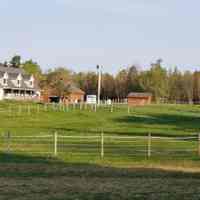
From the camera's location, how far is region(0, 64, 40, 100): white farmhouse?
118875mm

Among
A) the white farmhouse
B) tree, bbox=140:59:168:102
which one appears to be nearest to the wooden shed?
tree, bbox=140:59:168:102

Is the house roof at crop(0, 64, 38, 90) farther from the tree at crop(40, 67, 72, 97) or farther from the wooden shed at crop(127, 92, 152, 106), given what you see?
the wooden shed at crop(127, 92, 152, 106)

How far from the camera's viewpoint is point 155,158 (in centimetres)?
2950

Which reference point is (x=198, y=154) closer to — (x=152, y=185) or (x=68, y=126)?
(x=152, y=185)

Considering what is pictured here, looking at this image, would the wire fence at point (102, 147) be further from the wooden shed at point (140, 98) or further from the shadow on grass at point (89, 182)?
the wooden shed at point (140, 98)

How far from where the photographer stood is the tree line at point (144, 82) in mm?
160625

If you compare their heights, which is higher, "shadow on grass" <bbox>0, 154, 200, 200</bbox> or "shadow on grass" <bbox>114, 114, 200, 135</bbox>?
"shadow on grass" <bbox>0, 154, 200, 200</bbox>

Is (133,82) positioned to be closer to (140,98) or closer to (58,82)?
(140,98)

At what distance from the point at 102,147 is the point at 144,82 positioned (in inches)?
5292

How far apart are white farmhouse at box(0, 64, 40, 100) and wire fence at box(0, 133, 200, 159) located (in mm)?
76292

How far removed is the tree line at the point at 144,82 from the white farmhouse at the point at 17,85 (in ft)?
74.3

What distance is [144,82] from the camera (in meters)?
164

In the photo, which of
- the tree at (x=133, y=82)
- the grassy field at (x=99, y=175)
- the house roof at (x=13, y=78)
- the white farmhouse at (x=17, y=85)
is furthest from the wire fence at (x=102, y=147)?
the tree at (x=133, y=82)

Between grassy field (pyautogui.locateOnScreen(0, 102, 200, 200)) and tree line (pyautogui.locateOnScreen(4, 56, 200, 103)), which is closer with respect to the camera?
grassy field (pyautogui.locateOnScreen(0, 102, 200, 200))
